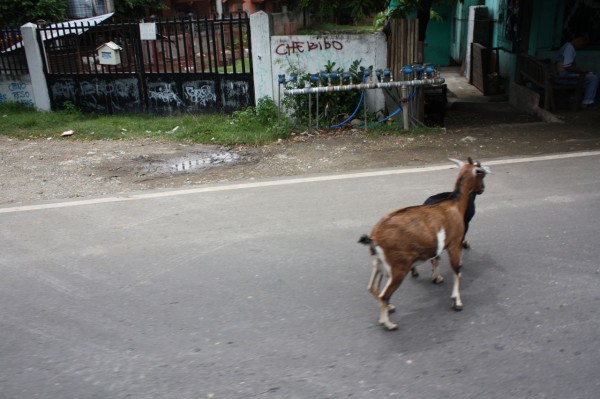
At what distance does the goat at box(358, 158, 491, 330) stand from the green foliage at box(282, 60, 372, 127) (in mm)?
5977

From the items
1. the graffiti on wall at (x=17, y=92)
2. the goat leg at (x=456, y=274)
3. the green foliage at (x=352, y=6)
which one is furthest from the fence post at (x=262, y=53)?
the goat leg at (x=456, y=274)

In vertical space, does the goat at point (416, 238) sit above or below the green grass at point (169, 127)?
above

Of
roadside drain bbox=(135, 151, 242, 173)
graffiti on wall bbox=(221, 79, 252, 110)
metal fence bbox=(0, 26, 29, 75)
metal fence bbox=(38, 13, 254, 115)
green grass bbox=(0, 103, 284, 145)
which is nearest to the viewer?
roadside drain bbox=(135, 151, 242, 173)

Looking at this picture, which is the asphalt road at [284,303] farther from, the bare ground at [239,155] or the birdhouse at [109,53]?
the birdhouse at [109,53]

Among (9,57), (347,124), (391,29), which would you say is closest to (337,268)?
(347,124)

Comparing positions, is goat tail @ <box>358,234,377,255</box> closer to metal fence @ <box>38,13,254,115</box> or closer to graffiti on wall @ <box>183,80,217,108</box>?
metal fence @ <box>38,13,254,115</box>

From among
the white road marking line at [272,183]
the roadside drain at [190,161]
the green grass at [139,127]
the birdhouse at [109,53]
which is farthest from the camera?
the birdhouse at [109,53]

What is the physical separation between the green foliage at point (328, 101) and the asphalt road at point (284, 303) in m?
3.92

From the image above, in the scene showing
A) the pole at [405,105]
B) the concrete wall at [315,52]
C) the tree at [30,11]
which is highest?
the tree at [30,11]

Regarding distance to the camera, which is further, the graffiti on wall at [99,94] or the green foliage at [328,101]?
the graffiti on wall at [99,94]

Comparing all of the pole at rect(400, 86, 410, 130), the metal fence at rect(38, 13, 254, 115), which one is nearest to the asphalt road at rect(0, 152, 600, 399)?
the pole at rect(400, 86, 410, 130)

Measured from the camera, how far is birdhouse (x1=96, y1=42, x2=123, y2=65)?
36.2 ft

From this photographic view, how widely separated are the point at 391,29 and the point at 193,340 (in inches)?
301

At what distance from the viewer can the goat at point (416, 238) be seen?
338 cm
